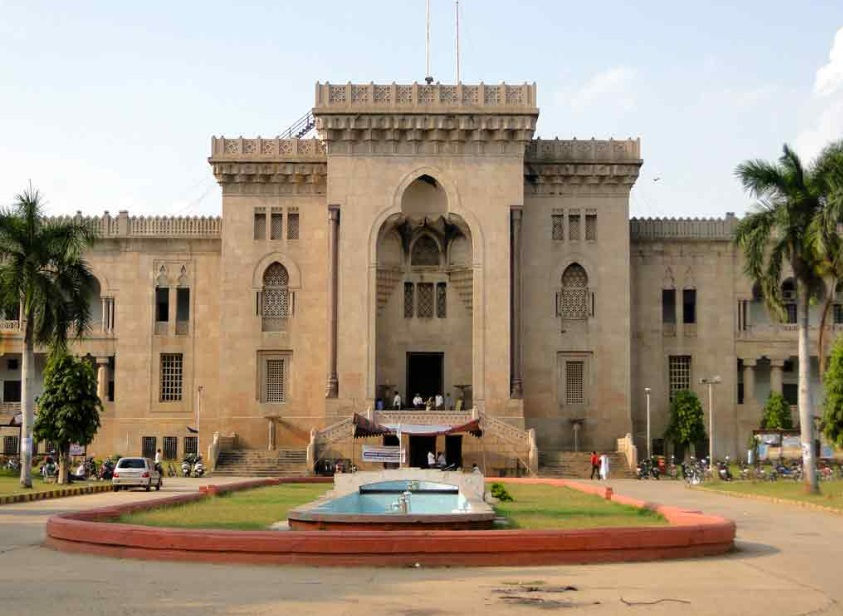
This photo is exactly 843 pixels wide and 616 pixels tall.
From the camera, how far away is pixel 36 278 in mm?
40906

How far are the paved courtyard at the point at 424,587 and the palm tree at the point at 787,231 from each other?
20348mm

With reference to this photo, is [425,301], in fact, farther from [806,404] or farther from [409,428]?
[806,404]

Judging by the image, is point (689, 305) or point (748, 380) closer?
point (748, 380)

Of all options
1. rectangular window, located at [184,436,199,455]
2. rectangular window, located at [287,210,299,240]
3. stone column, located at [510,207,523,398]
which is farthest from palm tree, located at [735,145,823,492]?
rectangular window, located at [184,436,199,455]

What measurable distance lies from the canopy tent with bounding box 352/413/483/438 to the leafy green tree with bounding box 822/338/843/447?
14.7 m

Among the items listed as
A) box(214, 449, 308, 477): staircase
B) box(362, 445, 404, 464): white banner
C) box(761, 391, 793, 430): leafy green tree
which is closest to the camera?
box(362, 445, 404, 464): white banner

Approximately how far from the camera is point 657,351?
60969 millimetres

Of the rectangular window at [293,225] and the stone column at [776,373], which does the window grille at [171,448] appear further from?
the stone column at [776,373]

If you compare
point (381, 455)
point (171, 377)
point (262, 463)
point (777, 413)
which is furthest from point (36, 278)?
point (777, 413)

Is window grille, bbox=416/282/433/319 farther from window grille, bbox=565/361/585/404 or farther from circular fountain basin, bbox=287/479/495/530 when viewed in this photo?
circular fountain basin, bbox=287/479/495/530

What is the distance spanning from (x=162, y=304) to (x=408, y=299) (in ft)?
41.0

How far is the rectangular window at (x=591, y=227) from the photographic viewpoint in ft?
193

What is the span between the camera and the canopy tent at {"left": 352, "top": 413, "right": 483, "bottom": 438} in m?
49.3

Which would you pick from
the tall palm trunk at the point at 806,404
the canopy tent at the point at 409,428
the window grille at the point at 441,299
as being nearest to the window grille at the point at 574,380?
the window grille at the point at 441,299
